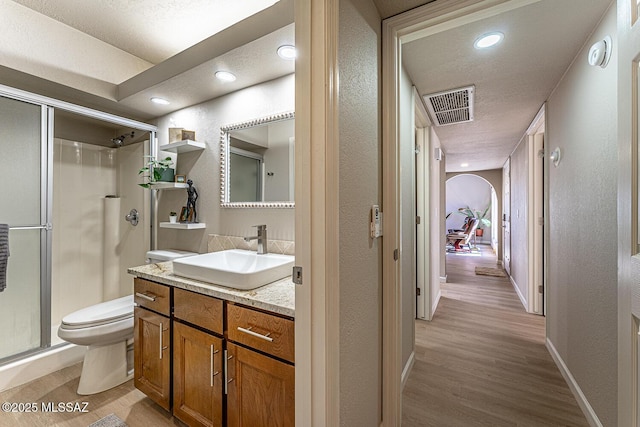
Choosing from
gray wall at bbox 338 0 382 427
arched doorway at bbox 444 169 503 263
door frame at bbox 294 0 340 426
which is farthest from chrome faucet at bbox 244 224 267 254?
arched doorway at bbox 444 169 503 263

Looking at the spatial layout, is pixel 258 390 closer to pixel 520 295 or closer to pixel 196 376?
pixel 196 376

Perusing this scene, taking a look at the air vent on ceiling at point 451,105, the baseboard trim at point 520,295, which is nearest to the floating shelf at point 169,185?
the air vent on ceiling at point 451,105

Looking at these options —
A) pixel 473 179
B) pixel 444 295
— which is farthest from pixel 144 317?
pixel 473 179

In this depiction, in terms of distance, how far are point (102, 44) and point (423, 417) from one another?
354 cm

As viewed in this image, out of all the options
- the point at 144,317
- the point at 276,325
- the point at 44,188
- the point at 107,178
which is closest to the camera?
the point at 276,325

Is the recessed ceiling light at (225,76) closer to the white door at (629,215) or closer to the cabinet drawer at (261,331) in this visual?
the cabinet drawer at (261,331)

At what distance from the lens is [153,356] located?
1.44 meters

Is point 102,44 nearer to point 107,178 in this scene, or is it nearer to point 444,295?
point 107,178

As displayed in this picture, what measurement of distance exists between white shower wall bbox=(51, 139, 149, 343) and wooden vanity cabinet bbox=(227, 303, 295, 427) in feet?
6.56

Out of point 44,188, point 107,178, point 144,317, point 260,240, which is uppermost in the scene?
point 107,178

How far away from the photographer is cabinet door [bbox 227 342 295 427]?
979mm

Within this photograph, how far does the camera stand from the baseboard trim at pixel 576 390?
1418 millimetres

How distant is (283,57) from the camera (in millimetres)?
1623

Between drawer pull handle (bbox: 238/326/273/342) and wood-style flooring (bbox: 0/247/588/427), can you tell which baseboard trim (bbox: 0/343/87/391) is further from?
drawer pull handle (bbox: 238/326/273/342)
